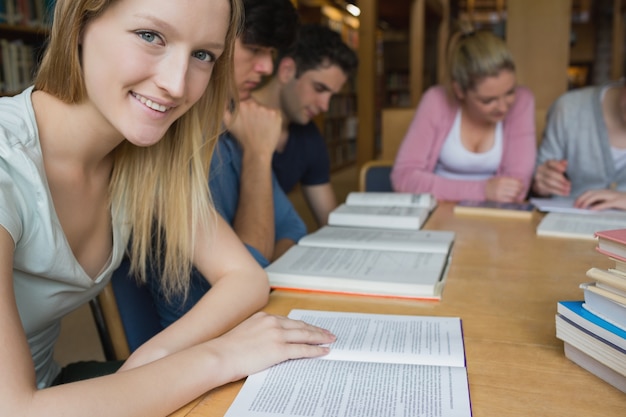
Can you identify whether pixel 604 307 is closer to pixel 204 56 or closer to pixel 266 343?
pixel 266 343

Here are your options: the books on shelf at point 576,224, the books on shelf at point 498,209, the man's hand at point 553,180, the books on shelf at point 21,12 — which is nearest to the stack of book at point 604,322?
the books on shelf at point 576,224

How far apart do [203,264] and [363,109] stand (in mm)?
3392

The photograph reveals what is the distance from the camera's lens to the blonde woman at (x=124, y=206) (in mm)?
572

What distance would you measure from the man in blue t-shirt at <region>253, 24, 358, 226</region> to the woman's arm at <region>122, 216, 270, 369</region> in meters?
1.07

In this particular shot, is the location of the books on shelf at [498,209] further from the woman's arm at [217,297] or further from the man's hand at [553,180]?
the woman's arm at [217,297]

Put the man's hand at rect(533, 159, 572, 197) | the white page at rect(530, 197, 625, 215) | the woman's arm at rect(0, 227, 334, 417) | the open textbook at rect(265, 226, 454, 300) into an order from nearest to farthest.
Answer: the woman's arm at rect(0, 227, 334, 417)
the open textbook at rect(265, 226, 454, 300)
the white page at rect(530, 197, 625, 215)
the man's hand at rect(533, 159, 572, 197)

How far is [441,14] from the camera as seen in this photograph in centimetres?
669

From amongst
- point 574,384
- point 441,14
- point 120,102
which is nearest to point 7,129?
point 120,102

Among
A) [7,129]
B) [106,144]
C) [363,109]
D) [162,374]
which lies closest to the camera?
[162,374]

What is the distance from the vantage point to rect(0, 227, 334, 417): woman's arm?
52 centimetres

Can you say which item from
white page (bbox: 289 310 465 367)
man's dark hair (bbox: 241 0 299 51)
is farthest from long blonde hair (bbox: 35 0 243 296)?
man's dark hair (bbox: 241 0 299 51)

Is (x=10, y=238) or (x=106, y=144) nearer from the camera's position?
(x=10, y=238)

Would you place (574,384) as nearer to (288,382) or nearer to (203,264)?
(288,382)

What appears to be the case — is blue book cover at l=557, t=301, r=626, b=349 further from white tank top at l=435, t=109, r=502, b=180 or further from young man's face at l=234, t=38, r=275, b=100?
white tank top at l=435, t=109, r=502, b=180
